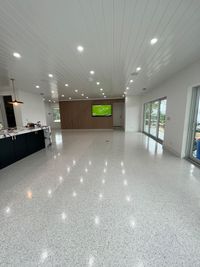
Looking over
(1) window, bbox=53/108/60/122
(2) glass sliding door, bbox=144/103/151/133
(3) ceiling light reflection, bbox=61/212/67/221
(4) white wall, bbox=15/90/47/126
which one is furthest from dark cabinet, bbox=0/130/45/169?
(1) window, bbox=53/108/60/122

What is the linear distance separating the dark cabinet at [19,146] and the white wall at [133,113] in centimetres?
650

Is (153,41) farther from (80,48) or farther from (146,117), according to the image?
(146,117)

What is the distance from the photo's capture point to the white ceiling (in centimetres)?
167

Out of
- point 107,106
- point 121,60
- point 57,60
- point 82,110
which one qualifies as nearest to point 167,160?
point 121,60

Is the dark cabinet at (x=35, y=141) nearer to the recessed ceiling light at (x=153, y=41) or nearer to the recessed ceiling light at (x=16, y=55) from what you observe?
the recessed ceiling light at (x=16, y=55)

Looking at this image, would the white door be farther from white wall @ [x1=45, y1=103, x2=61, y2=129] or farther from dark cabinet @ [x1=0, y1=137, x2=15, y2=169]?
dark cabinet @ [x1=0, y1=137, x2=15, y2=169]

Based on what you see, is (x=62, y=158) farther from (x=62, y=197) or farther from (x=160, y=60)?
(x=160, y=60)

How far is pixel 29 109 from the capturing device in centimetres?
745

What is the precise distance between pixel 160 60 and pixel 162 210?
3.61 m

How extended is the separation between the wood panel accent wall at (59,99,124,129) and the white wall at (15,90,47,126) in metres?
2.79

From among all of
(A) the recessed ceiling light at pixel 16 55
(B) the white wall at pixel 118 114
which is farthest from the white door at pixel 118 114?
(A) the recessed ceiling light at pixel 16 55

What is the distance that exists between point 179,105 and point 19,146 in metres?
5.79

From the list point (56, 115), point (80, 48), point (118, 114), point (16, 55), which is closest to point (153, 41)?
point (80, 48)

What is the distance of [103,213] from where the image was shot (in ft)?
6.25
